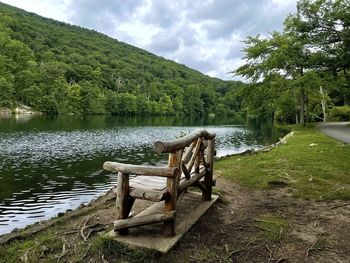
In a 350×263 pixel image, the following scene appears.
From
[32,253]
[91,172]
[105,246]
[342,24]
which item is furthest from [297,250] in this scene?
[342,24]

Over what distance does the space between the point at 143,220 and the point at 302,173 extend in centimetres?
803

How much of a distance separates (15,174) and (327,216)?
1502 cm

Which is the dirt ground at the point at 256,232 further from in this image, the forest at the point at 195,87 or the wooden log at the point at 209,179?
the forest at the point at 195,87

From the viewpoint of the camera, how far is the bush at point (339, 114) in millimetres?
52231

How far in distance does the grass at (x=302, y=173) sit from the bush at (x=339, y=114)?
130 feet

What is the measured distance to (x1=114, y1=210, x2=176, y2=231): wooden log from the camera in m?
5.64

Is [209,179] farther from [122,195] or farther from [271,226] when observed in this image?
[122,195]

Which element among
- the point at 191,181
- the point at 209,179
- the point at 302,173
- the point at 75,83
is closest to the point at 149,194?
the point at 191,181

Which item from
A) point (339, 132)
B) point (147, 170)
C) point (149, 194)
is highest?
point (147, 170)

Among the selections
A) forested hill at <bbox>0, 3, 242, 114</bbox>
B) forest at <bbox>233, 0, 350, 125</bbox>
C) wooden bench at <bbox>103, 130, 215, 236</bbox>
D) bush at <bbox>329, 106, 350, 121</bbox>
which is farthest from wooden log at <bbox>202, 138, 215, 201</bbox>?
bush at <bbox>329, 106, 350, 121</bbox>

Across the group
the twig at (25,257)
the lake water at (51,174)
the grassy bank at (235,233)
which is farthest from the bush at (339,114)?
the twig at (25,257)

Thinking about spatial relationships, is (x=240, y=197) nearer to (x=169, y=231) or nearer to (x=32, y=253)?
(x=169, y=231)

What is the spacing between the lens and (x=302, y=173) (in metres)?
11.9

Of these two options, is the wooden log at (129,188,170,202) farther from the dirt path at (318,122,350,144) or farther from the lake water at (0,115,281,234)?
the dirt path at (318,122,350,144)
